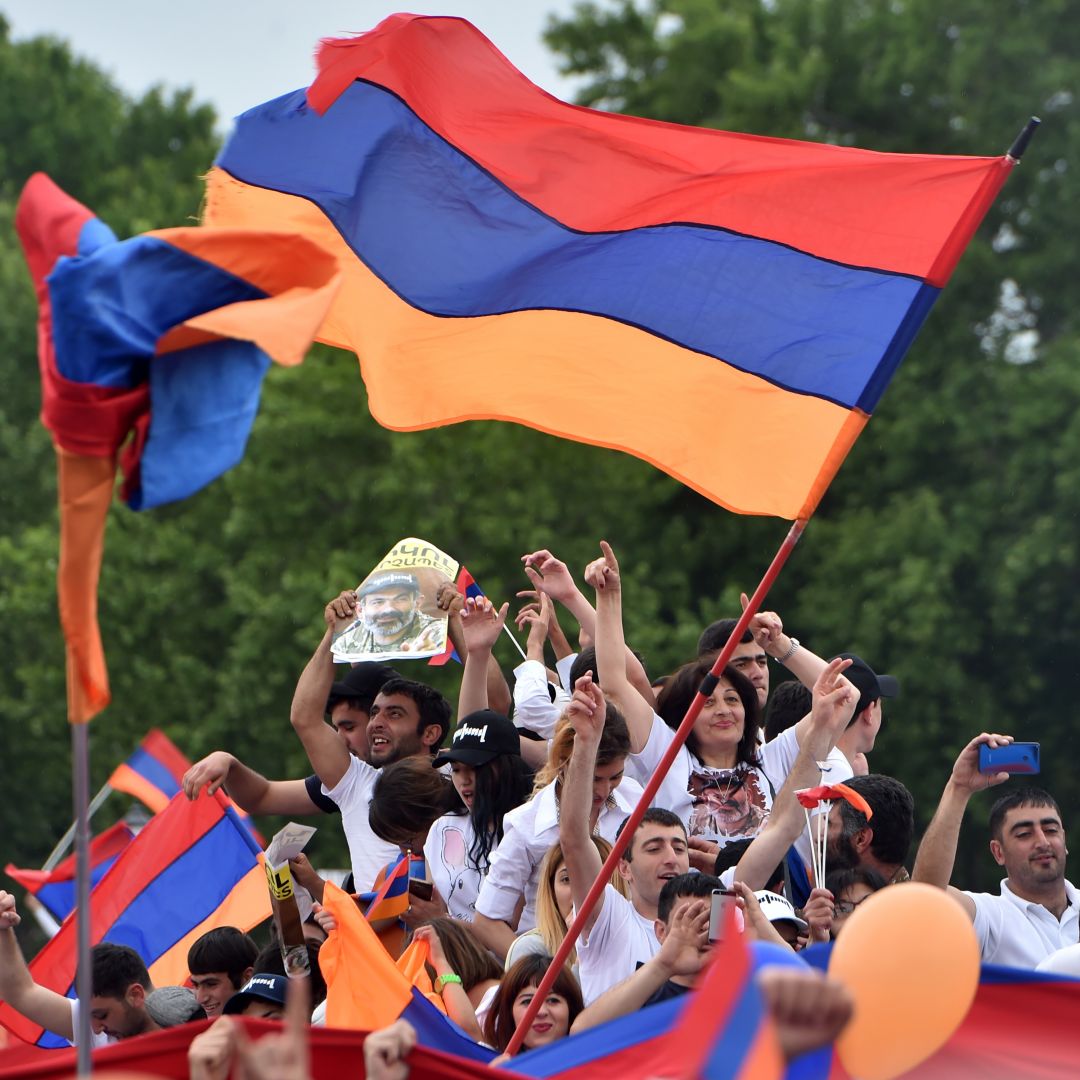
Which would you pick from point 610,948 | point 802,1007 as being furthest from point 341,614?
point 802,1007

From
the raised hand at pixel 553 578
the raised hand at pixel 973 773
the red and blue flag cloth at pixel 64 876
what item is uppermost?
the raised hand at pixel 553 578

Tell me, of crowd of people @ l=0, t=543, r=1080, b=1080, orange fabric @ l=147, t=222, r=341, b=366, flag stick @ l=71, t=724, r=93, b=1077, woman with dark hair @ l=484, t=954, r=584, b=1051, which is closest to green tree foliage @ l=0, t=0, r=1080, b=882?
crowd of people @ l=0, t=543, r=1080, b=1080

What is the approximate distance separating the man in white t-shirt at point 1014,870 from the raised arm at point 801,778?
0.41 metres

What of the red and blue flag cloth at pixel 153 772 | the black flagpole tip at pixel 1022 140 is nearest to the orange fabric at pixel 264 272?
the black flagpole tip at pixel 1022 140

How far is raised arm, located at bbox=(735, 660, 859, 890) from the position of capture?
631cm

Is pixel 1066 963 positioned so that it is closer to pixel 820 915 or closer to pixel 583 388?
pixel 820 915

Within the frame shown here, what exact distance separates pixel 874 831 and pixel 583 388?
5.69 feet

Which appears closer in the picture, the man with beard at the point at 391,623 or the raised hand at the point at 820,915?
the raised hand at the point at 820,915

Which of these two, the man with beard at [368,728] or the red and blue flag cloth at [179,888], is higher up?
the man with beard at [368,728]

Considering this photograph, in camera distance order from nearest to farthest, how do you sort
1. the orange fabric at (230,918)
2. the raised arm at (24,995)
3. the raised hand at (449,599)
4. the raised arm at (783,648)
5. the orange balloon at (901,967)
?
the orange balloon at (901,967), the raised arm at (24,995), the raised arm at (783,648), the raised hand at (449,599), the orange fabric at (230,918)

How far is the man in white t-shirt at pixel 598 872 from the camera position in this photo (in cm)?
618

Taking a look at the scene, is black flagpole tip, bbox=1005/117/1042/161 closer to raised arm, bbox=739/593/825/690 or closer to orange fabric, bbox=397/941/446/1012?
raised arm, bbox=739/593/825/690

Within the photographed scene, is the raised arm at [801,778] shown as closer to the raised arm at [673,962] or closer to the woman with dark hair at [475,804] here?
the raised arm at [673,962]

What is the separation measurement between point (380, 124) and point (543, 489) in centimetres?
1539
